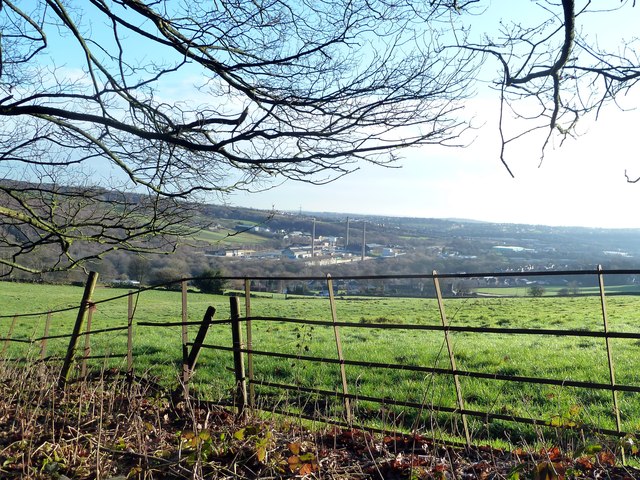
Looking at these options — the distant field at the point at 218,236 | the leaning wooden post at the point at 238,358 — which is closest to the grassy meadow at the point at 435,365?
the leaning wooden post at the point at 238,358

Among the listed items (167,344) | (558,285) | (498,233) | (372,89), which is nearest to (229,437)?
(372,89)

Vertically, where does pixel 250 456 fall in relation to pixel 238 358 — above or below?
below

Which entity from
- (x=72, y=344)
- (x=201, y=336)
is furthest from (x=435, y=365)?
(x=72, y=344)

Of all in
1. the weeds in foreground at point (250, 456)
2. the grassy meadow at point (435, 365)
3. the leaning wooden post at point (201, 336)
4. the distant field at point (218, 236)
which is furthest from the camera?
the distant field at point (218, 236)

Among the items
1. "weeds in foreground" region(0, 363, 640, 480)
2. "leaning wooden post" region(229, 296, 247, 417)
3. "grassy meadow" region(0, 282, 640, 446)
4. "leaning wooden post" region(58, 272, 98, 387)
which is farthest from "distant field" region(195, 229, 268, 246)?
"weeds in foreground" region(0, 363, 640, 480)

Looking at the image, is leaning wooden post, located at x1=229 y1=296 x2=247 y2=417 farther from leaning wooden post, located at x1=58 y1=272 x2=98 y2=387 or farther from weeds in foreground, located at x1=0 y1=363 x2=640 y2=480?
leaning wooden post, located at x1=58 y1=272 x2=98 y2=387

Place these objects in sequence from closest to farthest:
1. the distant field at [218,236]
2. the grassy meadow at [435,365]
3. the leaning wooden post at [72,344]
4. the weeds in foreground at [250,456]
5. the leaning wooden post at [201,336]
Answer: the weeds in foreground at [250,456] → the leaning wooden post at [201,336] → the grassy meadow at [435,365] → the leaning wooden post at [72,344] → the distant field at [218,236]

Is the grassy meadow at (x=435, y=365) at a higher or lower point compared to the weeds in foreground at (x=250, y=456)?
lower

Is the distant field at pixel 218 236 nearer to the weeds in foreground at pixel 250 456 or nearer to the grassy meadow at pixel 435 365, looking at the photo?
the grassy meadow at pixel 435 365

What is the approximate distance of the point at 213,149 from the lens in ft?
20.5

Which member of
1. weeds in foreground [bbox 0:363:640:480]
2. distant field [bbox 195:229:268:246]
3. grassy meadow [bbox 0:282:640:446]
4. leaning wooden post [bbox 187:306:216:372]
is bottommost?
grassy meadow [bbox 0:282:640:446]

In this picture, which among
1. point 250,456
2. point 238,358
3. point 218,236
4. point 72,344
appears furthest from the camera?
point 218,236

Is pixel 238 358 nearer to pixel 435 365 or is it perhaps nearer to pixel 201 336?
pixel 201 336

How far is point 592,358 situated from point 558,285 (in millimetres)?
17689
